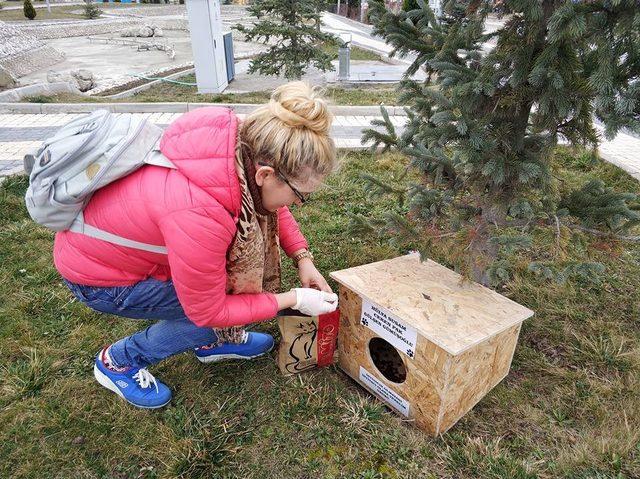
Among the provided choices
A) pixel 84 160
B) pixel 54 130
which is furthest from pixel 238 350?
pixel 54 130

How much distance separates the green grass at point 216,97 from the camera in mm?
8344

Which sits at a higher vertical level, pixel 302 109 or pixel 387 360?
pixel 302 109

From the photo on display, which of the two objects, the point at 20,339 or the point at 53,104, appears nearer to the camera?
the point at 20,339

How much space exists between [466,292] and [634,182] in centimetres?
367

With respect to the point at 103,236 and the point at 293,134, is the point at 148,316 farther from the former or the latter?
the point at 293,134

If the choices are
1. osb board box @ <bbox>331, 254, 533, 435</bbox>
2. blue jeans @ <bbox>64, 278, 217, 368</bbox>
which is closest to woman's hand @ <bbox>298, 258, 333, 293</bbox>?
osb board box @ <bbox>331, 254, 533, 435</bbox>

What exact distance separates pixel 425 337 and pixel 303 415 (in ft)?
2.39

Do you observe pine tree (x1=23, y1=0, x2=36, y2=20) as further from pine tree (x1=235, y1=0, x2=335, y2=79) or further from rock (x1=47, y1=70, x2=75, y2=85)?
pine tree (x1=235, y1=0, x2=335, y2=79)

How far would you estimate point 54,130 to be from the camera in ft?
21.7

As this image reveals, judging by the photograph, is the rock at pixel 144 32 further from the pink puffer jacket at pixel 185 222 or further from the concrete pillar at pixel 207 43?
the pink puffer jacket at pixel 185 222

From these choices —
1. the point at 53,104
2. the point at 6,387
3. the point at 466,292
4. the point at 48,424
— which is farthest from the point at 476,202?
the point at 53,104

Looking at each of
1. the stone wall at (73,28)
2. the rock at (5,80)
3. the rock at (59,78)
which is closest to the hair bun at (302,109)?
the rock at (5,80)

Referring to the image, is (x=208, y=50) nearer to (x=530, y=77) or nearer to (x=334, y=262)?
(x=334, y=262)

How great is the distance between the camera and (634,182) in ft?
15.5
